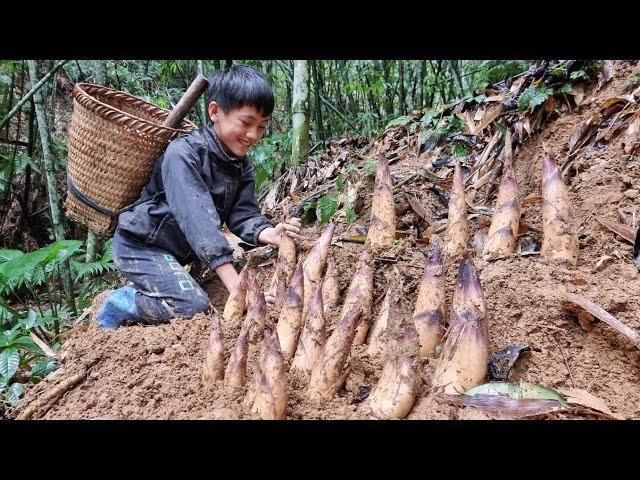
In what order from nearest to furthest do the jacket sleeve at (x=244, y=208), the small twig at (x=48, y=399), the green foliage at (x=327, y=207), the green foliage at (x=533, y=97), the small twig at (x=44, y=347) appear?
the small twig at (x=48, y=399)
the small twig at (x=44, y=347)
the green foliage at (x=533, y=97)
the green foliage at (x=327, y=207)
the jacket sleeve at (x=244, y=208)

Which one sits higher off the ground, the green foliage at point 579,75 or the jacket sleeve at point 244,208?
the green foliage at point 579,75

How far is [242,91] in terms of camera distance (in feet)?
9.48

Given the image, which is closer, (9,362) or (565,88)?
(9,362)

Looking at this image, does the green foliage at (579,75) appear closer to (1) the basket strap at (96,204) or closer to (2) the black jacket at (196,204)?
(2) the black jacket at (196,204)

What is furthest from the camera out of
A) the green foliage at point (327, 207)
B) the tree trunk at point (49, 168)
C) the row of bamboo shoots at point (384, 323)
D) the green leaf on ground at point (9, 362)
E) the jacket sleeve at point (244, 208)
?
the tree trunk at point (49, 168)

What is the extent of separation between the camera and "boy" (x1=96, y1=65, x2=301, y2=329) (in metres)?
2.82

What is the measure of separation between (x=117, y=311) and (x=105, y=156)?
105cm

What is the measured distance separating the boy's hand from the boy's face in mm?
597

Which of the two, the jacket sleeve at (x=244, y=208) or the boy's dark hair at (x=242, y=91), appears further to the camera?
the jacket sleeve at (x=244, y=208)

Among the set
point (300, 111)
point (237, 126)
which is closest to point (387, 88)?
point (300, 111)

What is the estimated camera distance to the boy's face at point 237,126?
Answer: 2.98 meters

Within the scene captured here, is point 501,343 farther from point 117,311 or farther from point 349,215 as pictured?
point 117,311

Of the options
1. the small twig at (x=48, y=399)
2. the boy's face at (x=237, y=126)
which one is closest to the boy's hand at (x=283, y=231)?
the boy's face at (x=237, y=126)

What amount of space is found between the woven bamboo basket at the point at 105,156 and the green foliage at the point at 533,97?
246 centimetres
